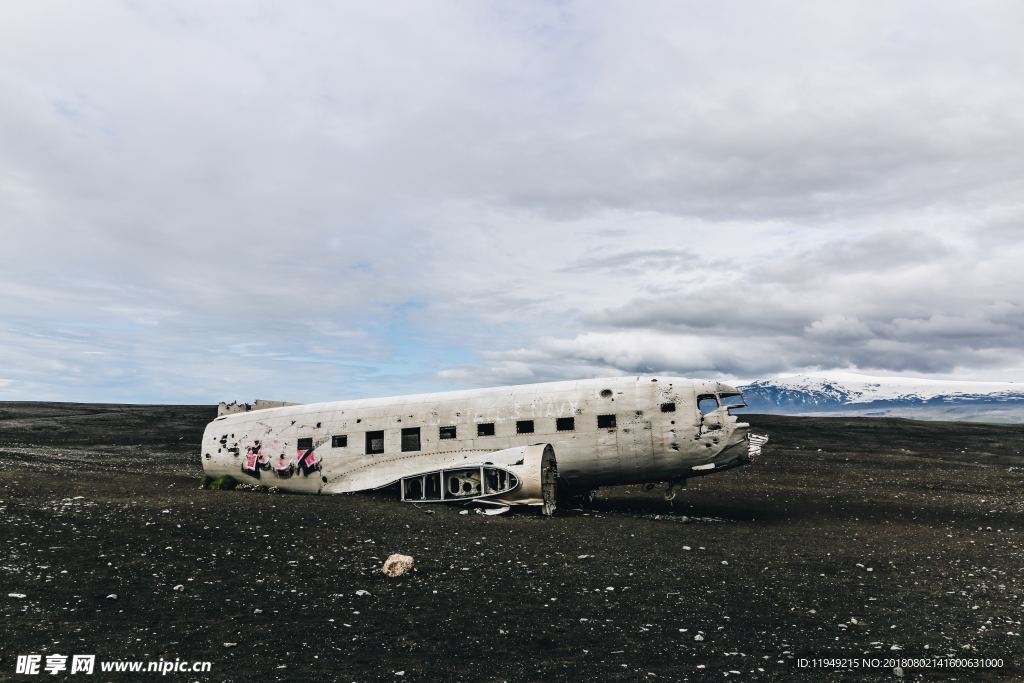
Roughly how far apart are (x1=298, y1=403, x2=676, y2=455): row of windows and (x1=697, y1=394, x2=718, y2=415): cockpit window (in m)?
1.00

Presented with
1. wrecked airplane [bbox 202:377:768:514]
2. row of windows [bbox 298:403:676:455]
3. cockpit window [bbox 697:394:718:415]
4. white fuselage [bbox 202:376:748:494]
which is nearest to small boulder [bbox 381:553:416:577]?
wrecked airplane [bbox 202:377:768:514]

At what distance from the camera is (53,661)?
30.9 ft

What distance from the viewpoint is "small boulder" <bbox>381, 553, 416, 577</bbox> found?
14398 mm

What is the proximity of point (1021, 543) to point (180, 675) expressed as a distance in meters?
23.5

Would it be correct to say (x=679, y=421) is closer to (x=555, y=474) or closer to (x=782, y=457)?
(x=555, y=474)

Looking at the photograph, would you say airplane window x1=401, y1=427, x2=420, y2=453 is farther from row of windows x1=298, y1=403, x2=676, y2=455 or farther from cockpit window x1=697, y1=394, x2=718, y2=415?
cockpit window x1=697, y1=394, x2=718, y2=415

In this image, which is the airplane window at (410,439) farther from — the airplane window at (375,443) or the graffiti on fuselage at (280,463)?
the graffiti on fuselage at (280,463)

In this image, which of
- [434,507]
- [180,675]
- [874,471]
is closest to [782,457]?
[874,471]

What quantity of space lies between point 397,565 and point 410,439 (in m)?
10.3

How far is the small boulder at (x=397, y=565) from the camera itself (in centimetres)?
1440

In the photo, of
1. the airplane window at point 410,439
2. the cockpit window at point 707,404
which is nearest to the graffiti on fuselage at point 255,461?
the airplane window at point 410,439

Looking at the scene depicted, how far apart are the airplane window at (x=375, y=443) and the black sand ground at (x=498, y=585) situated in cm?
182

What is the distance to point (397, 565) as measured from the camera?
14.5 m

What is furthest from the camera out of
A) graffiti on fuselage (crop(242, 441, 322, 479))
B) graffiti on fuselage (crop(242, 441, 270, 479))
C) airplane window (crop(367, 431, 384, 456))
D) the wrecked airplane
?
graffiti on fuselage (crop(242, 441, 270, 479))
